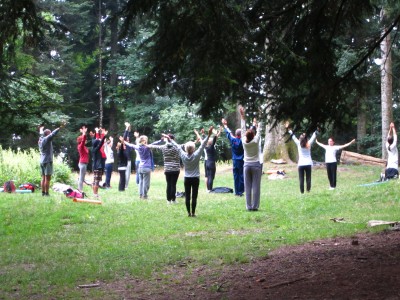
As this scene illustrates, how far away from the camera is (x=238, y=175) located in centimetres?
1608

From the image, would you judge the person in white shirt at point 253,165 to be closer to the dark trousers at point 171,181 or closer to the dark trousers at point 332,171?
the dark trousers at point 171,181

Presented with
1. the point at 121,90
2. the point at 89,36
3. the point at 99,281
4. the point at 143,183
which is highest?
the point at 89,36

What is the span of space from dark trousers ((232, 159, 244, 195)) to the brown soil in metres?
7.60

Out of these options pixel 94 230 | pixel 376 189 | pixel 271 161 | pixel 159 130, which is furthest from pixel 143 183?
pixel 159 130

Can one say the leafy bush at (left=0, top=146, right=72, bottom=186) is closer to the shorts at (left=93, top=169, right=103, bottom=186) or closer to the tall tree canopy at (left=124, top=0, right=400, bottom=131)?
the shorts at (left=93, top=169, right=103, bottom=186)

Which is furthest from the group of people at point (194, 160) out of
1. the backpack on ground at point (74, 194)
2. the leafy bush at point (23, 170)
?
the leafy bush at point (23, 170)

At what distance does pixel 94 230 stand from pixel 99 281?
3830 millimetres

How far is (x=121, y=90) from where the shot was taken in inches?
1607

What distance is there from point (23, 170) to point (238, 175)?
23.3 feet

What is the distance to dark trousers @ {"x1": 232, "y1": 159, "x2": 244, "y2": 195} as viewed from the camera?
1580 cm

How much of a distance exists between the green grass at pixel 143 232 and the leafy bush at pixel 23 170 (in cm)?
278

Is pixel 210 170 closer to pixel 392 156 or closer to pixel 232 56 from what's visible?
pixel 392 156

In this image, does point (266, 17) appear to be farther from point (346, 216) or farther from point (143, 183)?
point (143, 183)

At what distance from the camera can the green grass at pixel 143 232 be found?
7578 millimetres
